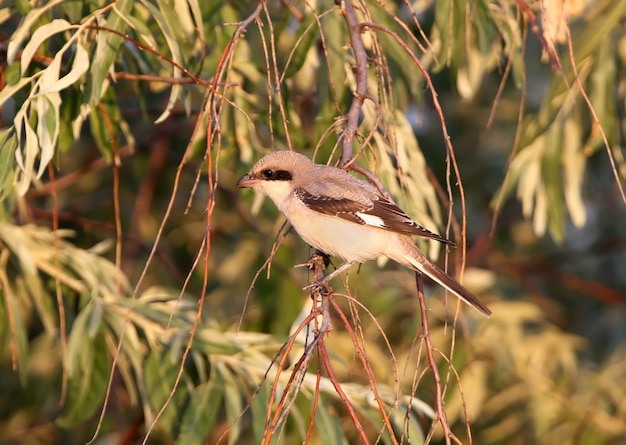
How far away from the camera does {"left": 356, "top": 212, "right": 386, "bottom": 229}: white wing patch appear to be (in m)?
3.34

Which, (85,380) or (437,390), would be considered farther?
(85,380)

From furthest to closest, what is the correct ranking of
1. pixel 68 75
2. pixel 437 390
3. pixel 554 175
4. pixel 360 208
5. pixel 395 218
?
pixel 554 175 < pixel 360 208 < pixel 395 218 < pixel 68 75 < pixel 437 390

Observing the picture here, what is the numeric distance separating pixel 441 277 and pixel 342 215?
0.46 meters

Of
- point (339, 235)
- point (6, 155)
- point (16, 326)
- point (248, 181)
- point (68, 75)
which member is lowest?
point (16, 326)

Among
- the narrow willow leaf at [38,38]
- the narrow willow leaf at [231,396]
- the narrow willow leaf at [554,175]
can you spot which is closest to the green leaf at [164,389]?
the narrow willow leaf at [231,396]

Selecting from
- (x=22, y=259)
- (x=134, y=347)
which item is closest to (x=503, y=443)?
(x=134, y=347)

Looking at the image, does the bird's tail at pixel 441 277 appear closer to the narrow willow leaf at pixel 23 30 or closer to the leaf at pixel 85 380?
the leaf at pixel 85 380

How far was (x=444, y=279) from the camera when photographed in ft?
10.4

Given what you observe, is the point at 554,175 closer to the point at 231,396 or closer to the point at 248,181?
the point at 248,181

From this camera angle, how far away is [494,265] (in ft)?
21.1

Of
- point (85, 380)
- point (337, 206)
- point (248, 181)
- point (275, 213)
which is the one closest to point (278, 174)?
point (248, 181)

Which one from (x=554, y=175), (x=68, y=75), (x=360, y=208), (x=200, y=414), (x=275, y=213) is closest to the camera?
(x=68, y=75)

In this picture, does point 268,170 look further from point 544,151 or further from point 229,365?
point 544,151

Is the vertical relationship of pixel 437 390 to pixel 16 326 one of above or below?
above
